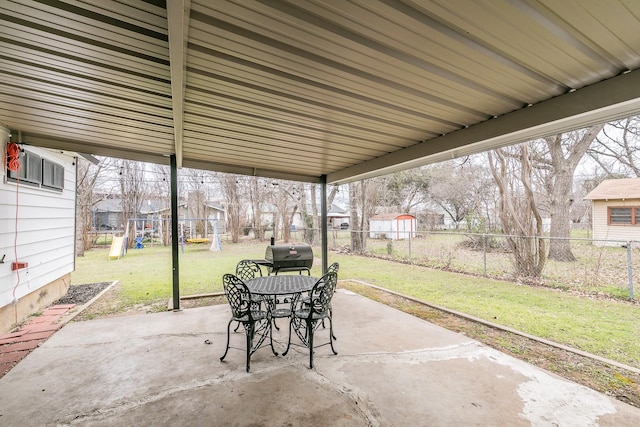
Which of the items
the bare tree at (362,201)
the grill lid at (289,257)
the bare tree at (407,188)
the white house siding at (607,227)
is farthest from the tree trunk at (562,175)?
the bare tree at (407,188)

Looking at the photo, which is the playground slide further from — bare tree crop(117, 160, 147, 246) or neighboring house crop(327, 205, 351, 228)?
neighboring house crop(327, 205, 351, 228)

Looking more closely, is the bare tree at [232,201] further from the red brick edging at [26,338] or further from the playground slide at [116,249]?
the red brick edging at [26,338]

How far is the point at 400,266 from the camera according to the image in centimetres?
853

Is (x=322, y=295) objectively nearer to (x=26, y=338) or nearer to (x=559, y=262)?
(x=26, y=338)

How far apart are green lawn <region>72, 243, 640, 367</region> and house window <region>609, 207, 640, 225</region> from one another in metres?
7.18

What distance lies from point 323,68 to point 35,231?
503 cm

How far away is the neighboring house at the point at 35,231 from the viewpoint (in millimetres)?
3578

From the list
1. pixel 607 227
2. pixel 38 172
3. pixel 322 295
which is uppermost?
pixel 38 172

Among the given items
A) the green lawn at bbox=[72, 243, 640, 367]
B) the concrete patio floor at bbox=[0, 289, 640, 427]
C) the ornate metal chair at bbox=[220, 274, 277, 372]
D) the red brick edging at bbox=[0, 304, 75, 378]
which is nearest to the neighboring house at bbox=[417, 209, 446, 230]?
the green lawn at bbox=[72, 243, 640, 367]

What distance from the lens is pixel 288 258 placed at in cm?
509

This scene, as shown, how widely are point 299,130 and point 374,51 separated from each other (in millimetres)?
1620

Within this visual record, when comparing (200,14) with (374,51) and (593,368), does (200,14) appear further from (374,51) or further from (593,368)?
(593,368)

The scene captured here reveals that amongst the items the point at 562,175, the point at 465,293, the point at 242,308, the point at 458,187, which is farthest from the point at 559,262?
the point at 458,187

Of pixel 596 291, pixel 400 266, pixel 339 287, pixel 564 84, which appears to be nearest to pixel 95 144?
pixel 339 287
